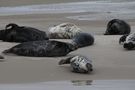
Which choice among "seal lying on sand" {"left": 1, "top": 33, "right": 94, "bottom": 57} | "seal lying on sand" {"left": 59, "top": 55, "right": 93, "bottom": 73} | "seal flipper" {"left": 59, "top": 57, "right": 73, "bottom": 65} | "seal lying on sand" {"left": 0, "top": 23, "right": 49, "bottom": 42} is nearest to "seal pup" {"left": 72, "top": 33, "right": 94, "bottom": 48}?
"seal lying on sand" {"left": 0, "top": 23, "right": 49, "bottom": 42}

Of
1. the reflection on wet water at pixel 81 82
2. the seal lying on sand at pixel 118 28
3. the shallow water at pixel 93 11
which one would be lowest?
the shallow water at pixel 93 11

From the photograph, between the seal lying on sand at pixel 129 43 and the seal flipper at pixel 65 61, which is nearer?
the seal flipper at pixel 65 61

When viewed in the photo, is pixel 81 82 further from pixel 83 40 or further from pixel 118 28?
pixel 118 28

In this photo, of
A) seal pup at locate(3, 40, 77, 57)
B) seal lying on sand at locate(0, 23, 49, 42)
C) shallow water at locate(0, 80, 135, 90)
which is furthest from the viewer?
seal lying on sand at locate(0, 23, 49, 42)

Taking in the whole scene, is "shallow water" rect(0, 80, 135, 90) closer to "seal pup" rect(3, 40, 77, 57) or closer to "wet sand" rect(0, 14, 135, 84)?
"wet sand" rect(0, 14, 135, 84)

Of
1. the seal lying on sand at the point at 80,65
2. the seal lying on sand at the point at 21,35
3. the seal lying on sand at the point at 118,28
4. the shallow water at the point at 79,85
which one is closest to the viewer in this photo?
the shallow water at the point at 79,85

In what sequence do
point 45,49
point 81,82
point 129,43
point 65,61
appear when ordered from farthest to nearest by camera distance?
point 129,43, point 45,49, point 65,61, point 81,82

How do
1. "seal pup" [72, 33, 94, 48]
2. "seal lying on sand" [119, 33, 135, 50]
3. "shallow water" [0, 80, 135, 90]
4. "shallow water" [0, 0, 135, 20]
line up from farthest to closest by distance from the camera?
1. "shallow water" [0, 0, 135, 20]
2. "seal pup" [72, 33, 94, 48]
3. "seal lying on sand" [119, 33, 135, 50]
4. "shallow water" [0, 80, 135, 90]

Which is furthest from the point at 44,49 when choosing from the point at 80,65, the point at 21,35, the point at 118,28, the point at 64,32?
the point at 118,28

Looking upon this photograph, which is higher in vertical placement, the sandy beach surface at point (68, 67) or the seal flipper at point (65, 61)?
the seal flipper at point (65, 61)

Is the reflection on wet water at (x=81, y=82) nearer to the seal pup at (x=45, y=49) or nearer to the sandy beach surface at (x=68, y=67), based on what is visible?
the sandy beach surface at (x=68, y=67)

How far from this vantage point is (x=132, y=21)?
55.4ft


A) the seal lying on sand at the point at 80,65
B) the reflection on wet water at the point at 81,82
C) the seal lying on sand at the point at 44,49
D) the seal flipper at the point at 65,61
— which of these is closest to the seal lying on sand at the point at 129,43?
the seal lying on sand at the point at 44,49

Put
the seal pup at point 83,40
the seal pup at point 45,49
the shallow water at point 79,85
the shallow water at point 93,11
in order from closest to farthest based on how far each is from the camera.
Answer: the shallow water at point 79,85 < the seal pup at point 45,49 < the seal pup at point 83,40 < the shallow water at point 93,11
